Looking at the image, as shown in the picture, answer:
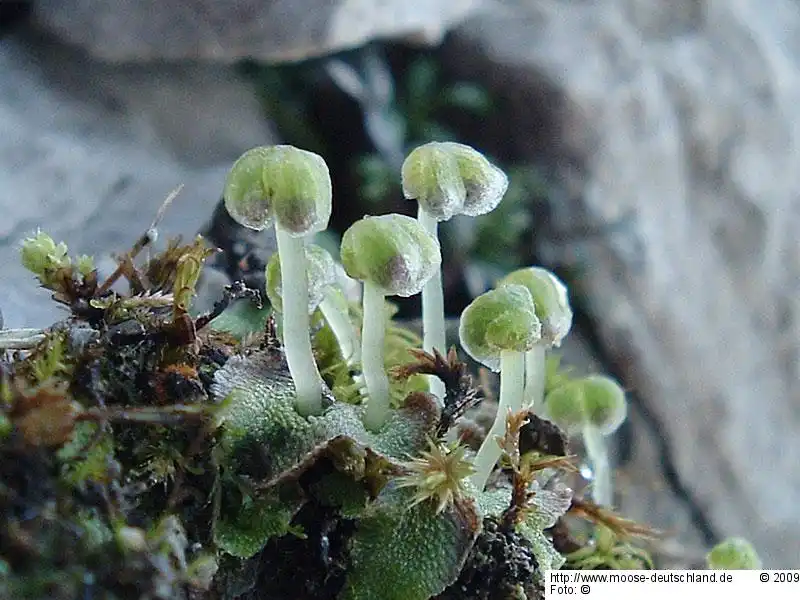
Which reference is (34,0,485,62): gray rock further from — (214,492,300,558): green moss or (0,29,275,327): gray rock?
(214,492,300,558): green moss


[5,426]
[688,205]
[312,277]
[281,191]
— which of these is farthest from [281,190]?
[688,205]

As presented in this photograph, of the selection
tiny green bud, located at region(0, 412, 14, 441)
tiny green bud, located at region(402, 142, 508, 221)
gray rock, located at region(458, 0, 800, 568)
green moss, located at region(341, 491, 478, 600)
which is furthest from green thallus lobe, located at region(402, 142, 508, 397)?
gray rock, located at region(458, 0, 800, 568)

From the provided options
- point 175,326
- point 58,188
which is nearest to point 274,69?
point 58,188

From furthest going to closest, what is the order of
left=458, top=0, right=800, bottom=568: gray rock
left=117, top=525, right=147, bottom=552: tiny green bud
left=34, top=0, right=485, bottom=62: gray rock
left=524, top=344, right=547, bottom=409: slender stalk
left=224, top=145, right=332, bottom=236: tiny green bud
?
left=458, top=0, right=800, bottom=568: gray rock, left=34, top=0, right=485, bottom=62: gray rock, left=524, top=344, right=547, bottom=409: slender stalk, left=224, top=145, right=332, bottom=236: tiny green bud, left=117, top=525, right=147, bottom=552: tiny green bud

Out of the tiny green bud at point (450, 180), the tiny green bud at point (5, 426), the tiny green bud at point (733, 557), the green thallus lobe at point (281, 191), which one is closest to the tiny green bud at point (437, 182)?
the tiny green bud at point (450, 180)

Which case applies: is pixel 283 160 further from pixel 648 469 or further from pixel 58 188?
pixel 648 469

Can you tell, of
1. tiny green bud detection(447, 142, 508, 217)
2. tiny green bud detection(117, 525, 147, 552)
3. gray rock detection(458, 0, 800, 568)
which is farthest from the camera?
gray rock detection(458, 0, 800, 568)
